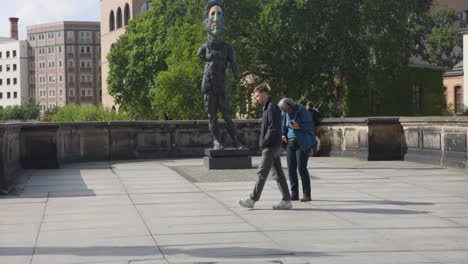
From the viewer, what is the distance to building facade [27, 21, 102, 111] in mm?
154500

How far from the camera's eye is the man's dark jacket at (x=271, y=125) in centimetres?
1070

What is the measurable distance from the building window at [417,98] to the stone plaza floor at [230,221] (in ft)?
121

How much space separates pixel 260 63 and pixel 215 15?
2566cm

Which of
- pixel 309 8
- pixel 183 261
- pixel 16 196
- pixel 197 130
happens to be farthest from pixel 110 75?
pixel 183 261

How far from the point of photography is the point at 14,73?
166625 mm

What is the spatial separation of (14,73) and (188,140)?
150 metres

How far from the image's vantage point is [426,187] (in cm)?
1331

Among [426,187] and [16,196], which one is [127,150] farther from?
[426,187]

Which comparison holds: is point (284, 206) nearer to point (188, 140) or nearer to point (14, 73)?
point (188, 140)

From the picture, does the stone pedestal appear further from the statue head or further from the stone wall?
the stone wall

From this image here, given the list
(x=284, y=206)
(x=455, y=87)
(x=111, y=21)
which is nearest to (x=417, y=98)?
(x=455, y=87)

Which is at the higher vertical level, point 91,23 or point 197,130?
point 91,23

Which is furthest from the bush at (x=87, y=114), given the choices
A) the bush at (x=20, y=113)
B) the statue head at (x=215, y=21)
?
the statue head at (x=215, y=21)

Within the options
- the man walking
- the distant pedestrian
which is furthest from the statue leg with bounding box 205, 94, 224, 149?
the man walking
